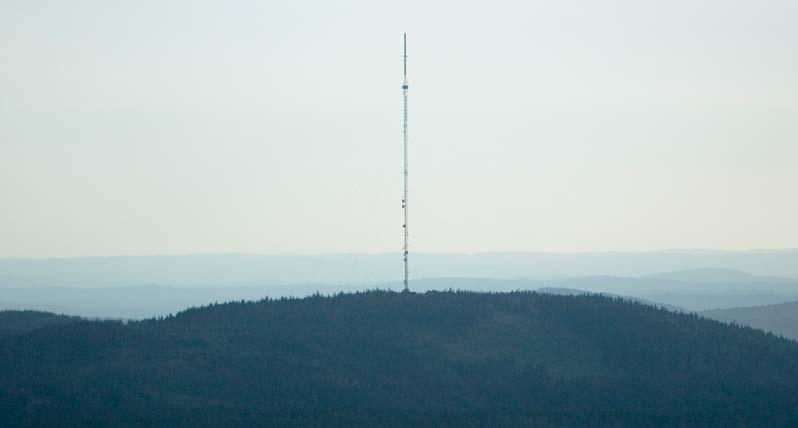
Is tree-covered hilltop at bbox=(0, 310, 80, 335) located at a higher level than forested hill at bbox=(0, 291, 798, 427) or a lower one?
higher

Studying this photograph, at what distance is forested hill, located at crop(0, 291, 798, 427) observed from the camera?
365 feet

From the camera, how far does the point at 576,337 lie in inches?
5295

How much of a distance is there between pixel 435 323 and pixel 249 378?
69.6 ft

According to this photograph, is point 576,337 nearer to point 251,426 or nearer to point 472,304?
point 472,304

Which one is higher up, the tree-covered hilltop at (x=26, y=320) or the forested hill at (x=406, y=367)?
the tree-covered hilltop at (x=26, y=320)

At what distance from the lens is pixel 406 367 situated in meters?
125

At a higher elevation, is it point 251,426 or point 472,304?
point 472,304

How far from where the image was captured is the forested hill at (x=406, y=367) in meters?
111

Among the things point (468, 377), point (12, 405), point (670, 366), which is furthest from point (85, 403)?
point (670, 366)

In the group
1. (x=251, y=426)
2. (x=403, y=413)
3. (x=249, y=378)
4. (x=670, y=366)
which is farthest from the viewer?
(x=670, y=366)

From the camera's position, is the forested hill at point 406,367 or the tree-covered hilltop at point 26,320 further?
the tree-covered hilltop at point 26,320

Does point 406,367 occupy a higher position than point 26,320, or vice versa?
point 26,320

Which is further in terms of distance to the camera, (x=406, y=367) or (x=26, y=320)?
(x=26, y=320)

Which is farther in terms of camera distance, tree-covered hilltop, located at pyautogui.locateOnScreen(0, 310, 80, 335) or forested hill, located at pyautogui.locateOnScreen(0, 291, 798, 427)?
tree-covered hilltop, located at pyautogui.locateOnScreen(0, 310, 80, 335)
